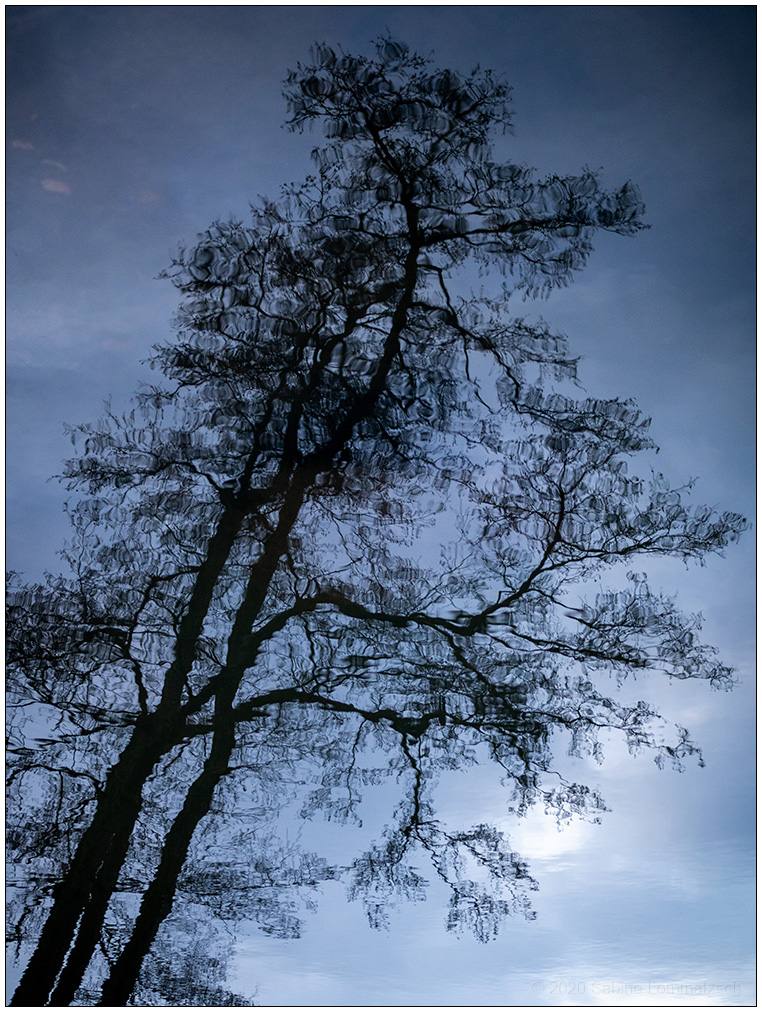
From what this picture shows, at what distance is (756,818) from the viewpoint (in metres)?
2.07

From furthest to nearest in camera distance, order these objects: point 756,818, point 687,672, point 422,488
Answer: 1. point 422,488
2. point 687,672
3. point 756,818

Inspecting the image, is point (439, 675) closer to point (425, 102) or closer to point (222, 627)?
point (222, 627)

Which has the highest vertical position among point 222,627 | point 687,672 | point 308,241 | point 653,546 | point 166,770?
point 308,241

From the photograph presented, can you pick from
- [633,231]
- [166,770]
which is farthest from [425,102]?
[166,770]

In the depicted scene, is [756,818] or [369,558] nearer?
[756,818]

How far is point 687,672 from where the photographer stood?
90.3 inches

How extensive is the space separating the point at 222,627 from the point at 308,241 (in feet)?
4.53

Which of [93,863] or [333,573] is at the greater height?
[333,573]

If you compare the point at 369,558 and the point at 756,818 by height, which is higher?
the point at 369,558

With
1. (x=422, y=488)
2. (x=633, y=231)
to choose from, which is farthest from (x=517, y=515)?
(x=633, y=231)

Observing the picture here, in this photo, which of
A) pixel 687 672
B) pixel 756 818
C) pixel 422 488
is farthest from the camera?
pixel 422 488

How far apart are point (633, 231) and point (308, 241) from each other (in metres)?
1.12

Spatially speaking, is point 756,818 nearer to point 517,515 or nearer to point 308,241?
point 517,515

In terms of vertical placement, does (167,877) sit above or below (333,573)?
below
